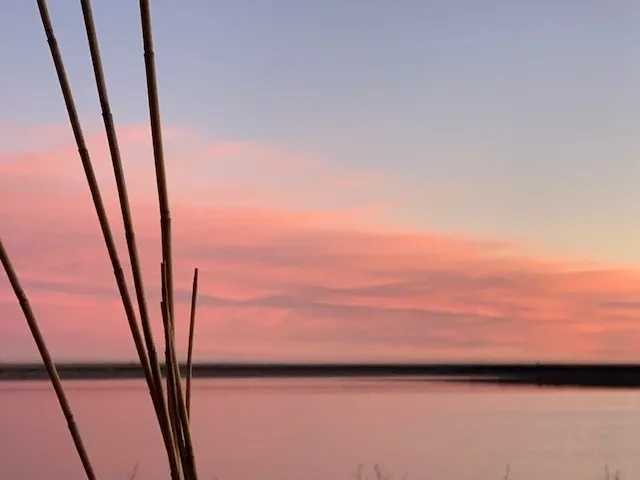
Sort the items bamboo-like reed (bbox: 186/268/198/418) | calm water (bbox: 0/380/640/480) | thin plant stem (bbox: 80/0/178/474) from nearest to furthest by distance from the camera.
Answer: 1. thin plant stem (bbox: 80/0/178/474)
2. bamboo-like reed (bbox: 186/268/198/418)
3. calm water (bbox: 0/380/640/480)

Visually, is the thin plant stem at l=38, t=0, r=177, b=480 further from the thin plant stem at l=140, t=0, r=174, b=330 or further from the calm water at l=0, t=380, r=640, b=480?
the calm water at l=0, t=380, r=640, b=480

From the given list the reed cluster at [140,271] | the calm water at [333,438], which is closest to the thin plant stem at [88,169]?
the reed cluster at [140,271]

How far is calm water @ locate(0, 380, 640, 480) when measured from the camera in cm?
668

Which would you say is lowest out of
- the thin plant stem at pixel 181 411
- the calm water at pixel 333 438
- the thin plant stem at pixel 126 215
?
the calm water at pixel 333 438

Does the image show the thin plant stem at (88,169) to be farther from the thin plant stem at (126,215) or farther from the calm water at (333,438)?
the calm water at (333,438)

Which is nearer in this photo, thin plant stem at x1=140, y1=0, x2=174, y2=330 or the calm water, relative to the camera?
thin plant stem at x1=140, y1=0, x2=174, y2=330

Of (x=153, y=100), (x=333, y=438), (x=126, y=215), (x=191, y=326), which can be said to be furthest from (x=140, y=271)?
(x=333, y=438)

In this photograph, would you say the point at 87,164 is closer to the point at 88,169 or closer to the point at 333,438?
the point at 88,169

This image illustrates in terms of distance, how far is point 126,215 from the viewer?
44.6 inches

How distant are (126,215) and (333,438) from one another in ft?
23.5

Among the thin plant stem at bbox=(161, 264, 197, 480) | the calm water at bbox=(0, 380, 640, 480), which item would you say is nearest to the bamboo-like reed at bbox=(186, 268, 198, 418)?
the thin plant stem at bbox=(161, 264, 197, 480)

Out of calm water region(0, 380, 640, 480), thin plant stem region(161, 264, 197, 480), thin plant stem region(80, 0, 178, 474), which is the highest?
thin plant stem region(80, 0, 178, 474)

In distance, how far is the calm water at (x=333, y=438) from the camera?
21.9 ft

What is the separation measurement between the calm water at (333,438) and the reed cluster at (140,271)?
5.07 m
